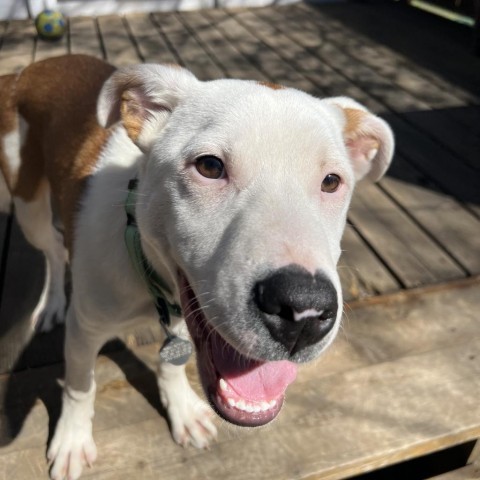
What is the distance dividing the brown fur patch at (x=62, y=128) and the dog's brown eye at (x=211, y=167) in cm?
78

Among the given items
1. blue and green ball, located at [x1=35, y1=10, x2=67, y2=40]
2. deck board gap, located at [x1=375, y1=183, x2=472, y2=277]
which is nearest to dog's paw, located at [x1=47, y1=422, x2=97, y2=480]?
deck board gap, located at [x1=375, y1=183, x2=472, y2=277]

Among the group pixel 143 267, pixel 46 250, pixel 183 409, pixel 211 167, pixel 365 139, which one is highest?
pixel 211 167

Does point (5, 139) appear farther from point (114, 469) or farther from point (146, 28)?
point (146, 28)

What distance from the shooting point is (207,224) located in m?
1.43

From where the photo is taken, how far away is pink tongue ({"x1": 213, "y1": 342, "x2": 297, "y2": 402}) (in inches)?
59.7

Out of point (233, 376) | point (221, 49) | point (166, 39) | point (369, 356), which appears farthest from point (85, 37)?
point (233, 376)

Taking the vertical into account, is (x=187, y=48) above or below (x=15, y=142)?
below

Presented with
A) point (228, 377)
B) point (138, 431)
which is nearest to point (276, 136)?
point (228, 377)

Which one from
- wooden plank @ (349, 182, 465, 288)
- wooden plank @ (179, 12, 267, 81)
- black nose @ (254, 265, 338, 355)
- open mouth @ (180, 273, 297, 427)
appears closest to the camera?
black nose @ (254, 265, 338, 355)

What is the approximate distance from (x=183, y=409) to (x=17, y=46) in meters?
5.05

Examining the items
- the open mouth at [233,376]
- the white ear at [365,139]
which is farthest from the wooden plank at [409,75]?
the open mouth at [233,376]

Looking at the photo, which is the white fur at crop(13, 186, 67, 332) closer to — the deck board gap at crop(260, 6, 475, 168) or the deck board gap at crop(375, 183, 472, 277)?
the deck board gap at crop(375, 183, 472, 277)

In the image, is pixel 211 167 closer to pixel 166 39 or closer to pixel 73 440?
pixel 73 440

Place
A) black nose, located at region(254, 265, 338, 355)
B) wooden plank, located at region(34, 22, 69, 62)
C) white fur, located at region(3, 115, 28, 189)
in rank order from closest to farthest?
black nose, located at region(254, 265, 338, 355), white fur, located at region(3, 115, 28, 189), wooden plank, located at region(34, 22, 69, 62)
